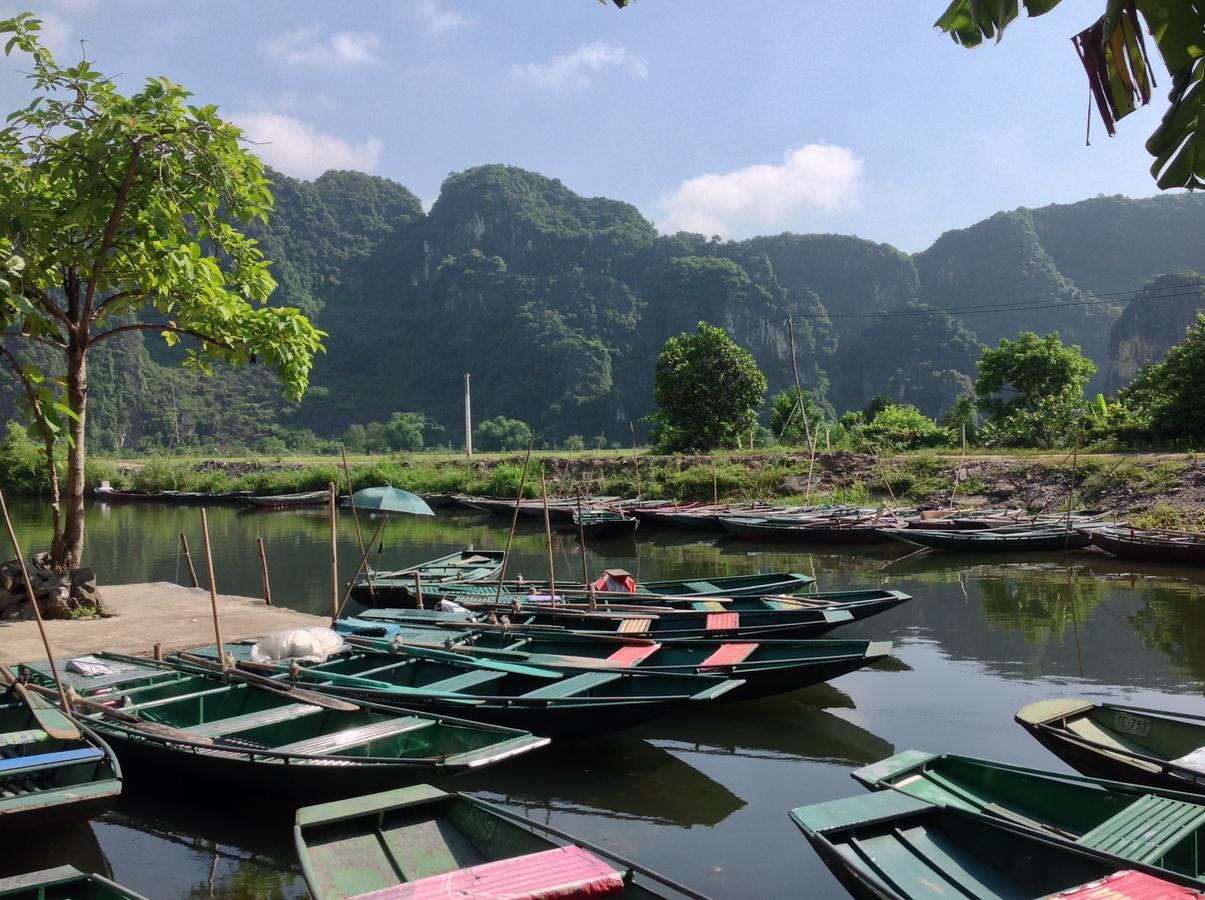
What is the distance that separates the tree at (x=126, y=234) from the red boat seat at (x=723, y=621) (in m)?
4.72

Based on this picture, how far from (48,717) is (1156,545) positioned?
15.4 meters

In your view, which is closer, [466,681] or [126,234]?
[466,681]

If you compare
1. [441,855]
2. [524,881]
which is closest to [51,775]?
[441,855]

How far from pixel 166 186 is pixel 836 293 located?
9257cm

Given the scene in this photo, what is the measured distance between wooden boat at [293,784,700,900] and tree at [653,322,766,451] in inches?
1093

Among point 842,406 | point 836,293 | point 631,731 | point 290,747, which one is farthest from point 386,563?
point 836,293

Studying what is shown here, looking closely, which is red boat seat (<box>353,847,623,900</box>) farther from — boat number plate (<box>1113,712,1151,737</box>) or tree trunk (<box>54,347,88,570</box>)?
tree trunk (<box>54,347,88,570</box>)

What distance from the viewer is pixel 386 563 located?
63.0ft

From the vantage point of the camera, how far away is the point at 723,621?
896 centimetres

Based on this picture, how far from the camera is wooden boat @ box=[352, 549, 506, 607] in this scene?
1226 cm

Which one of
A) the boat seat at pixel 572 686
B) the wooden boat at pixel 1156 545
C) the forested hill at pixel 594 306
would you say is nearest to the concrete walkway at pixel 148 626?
the boat seat at pixel 572 686

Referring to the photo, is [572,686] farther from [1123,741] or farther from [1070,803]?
[1123,741]

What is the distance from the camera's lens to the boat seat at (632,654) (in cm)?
741

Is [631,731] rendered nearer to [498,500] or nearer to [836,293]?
[498,500]
